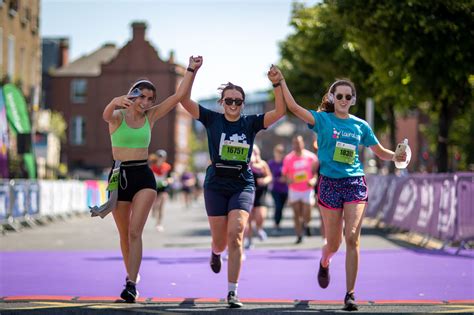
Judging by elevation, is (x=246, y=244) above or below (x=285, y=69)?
below

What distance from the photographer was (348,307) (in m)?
8.00

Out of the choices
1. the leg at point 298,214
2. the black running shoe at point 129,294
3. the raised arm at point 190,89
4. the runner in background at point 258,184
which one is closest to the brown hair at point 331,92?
the raised arm at point 190,89

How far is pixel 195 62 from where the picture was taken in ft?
28.7

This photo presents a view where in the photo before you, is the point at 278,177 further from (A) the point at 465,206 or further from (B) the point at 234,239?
(B) the point at 234,239

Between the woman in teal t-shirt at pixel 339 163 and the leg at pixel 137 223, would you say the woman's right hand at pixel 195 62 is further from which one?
the leg at pixel 137 223

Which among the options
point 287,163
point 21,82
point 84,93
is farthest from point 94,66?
point 287,163

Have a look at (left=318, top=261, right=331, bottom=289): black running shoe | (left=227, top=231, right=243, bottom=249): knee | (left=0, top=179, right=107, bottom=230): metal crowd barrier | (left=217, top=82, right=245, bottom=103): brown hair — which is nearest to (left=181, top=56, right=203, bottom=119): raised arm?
(left=217, top=82, right=245, bottom=103): brown hair

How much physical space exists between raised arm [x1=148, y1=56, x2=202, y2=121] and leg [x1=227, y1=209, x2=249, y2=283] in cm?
108

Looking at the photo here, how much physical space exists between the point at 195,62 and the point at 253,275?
3.81 meters

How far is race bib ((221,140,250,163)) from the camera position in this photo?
859cm

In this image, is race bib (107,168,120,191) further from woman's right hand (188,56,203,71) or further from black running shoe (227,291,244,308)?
black running shoe (227,291,244,308)

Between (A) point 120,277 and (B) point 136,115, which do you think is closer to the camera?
(B) point 136,115

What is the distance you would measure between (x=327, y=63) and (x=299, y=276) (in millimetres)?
19165

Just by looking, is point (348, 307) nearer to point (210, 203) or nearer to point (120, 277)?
point (210, 203)
